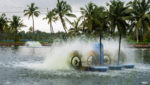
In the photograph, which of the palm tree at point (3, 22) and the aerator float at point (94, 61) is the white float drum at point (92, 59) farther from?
the palm tree at point (3, 22)

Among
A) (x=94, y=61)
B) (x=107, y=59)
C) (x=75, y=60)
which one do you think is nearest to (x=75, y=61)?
(x=75, y=60)

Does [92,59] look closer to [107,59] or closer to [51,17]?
[107,59]

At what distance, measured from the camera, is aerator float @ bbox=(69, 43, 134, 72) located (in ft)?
73.5

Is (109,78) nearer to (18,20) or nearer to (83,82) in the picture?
(83,82)

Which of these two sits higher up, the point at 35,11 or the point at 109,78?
the point at 35,11

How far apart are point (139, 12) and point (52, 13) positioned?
85.0ft

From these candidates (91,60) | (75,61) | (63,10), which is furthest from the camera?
(63,10)

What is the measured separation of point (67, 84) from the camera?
15.7 m

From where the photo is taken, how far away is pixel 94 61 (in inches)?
969

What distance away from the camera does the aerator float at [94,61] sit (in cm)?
2240

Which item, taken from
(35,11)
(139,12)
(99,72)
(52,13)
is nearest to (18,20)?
(35,11)

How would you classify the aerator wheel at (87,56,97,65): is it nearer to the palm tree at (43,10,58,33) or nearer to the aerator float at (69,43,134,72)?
the aerator float at (69,43,134,72)

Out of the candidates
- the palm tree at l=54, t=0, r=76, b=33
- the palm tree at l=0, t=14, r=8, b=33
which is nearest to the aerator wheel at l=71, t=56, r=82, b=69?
the palm tree at l=54, t=0, r=76, b=33

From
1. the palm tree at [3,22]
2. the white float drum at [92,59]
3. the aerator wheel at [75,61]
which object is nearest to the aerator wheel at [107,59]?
the white float drum at [92,59]
